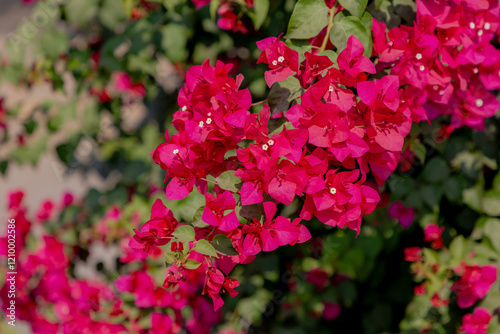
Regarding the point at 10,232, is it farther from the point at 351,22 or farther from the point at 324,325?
the point at 351,22

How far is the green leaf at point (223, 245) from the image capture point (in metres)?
0.67

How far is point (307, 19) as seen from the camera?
2.56ft

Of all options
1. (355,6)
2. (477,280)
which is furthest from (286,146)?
(477,280)

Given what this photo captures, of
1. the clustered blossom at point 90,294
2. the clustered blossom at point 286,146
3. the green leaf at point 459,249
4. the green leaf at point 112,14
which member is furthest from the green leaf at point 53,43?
the green leaf at point 459,249

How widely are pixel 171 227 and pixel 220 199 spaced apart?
0.09 meters

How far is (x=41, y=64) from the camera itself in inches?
64.2

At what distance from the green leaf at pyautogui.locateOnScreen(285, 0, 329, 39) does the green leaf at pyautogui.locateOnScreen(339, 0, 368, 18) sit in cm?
4

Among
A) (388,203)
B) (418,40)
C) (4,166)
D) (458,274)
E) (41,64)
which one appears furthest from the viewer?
(4,166)

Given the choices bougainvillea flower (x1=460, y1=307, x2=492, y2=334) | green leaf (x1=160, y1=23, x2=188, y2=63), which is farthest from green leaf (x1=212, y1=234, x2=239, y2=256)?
green leaf (x1=160, y1=23, x2=188, y2=63)

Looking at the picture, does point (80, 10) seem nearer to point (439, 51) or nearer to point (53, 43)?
point (53, 43)

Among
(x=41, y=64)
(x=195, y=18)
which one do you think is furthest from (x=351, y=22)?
(x=41, y=64)

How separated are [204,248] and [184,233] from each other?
0.13ft

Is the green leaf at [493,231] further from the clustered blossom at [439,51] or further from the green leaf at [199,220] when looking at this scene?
the green leaf at [199,220]

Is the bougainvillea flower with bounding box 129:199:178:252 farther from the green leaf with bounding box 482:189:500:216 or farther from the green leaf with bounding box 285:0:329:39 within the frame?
the green leaf with bounding box 482:189:500:216
